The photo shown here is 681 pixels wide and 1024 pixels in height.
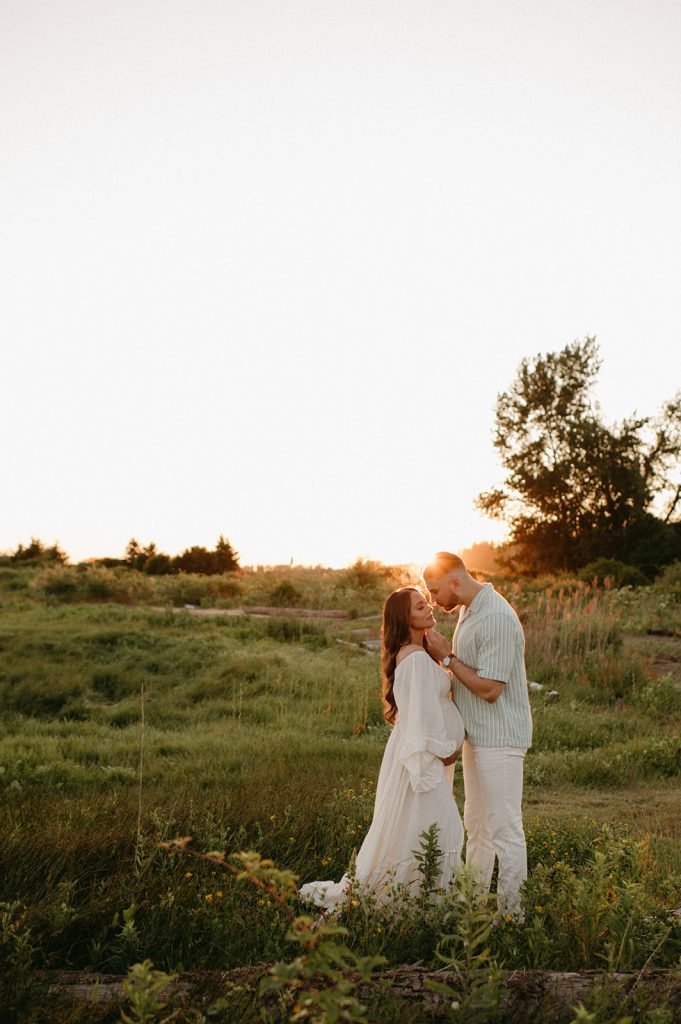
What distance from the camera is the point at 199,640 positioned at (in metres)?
15.6

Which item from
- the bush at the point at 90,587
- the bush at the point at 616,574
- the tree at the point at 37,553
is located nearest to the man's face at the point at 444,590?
the bush at the point at 616,574

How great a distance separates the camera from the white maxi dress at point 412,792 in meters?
4.46

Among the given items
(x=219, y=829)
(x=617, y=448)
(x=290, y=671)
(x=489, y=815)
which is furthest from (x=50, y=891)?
(x=617, y=448)

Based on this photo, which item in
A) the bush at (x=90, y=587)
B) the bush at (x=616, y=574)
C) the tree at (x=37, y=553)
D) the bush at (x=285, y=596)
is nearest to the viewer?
the bush at (x=285, y=596)

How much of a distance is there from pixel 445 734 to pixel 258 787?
264 centimetres

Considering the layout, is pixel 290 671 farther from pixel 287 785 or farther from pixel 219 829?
pixel 219 829

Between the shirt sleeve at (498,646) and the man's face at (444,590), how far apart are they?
8.7 inches

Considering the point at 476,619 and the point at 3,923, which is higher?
the point at 476,619

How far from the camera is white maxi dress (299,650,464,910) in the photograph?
4.46 meters

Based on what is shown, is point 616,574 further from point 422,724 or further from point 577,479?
point 422,724

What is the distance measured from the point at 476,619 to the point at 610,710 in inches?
299

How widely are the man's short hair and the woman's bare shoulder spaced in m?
0.42

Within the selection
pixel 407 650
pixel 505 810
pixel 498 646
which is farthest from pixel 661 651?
pixel 407 650

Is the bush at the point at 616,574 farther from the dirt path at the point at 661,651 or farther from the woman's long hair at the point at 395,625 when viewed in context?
the woman's long hair at the point at 395,625
